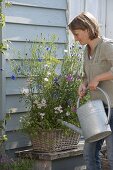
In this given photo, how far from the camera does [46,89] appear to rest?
5062 mm

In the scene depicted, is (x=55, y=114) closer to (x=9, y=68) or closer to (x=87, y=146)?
(x=9, y=68)

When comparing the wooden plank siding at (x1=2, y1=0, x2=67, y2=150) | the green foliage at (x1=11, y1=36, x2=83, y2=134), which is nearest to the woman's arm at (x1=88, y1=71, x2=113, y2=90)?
the green foliage at (x1=11, y1=36, x2=83, y2=134)

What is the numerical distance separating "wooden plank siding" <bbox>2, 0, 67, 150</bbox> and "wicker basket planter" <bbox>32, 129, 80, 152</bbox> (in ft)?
0.86

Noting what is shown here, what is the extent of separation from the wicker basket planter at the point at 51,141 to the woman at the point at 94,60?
2.99 feet

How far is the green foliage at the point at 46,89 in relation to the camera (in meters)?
5.05

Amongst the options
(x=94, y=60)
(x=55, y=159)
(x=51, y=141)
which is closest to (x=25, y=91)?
(x=51, y=141)

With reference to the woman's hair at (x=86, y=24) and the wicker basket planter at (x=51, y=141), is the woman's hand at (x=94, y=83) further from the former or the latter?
the wicker basket planter at (x=51, y=141)

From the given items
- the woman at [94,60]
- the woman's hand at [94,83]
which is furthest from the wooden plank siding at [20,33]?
the woman's hand at [94,83]

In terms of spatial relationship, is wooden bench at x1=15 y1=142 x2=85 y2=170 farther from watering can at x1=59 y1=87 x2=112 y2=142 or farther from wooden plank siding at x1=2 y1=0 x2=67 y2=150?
watering can at x1=59 y1=87 x2=112 y2=142

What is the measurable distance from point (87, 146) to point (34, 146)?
3.65 feet

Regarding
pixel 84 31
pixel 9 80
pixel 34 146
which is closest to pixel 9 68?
pixel 9 80

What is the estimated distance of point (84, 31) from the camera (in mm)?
3957

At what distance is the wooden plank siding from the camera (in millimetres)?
5113

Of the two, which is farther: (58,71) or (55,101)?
(58,71)
